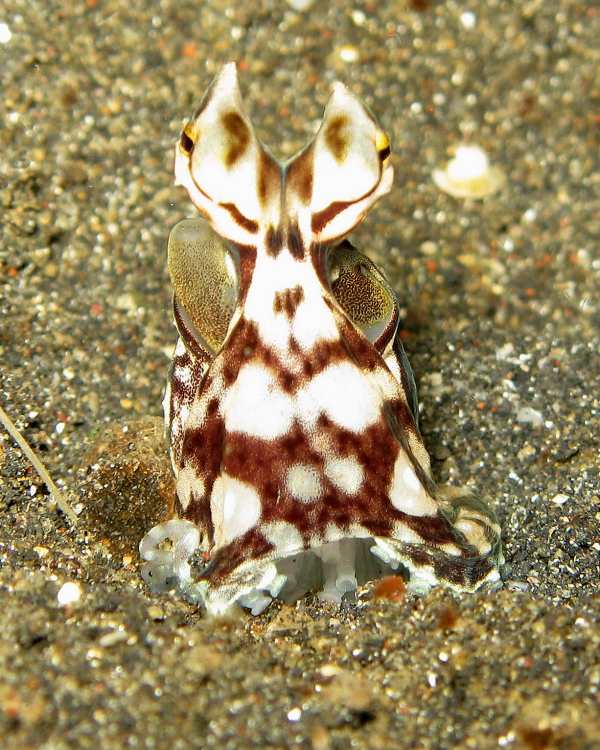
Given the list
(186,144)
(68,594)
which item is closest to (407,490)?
(68,594)

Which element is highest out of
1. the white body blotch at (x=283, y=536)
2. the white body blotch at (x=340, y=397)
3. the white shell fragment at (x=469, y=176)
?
the white shell fragment at (x=469, y=176)

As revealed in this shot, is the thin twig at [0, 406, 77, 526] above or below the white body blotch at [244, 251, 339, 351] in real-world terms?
below

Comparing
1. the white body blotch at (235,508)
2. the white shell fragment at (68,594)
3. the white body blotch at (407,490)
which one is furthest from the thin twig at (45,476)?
the white body blotch at (407,490)

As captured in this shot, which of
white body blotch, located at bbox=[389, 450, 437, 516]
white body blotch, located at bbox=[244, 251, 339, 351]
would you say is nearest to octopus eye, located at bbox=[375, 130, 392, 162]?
white body blotch, located at bbox=[244, 251, 339, 351]

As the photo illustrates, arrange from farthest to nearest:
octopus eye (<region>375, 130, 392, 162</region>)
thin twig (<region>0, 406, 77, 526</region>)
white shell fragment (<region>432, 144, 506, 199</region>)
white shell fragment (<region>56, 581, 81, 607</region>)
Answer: white shell fragment (<region>432, 144, 506, 199</region>) < thin twig (<region>0, 406, 77, 526</region>) < white shell fragment (<region>56, 581, 81, 607</region>) < octopus eye (<region>375, 130, 392, 162</region>)

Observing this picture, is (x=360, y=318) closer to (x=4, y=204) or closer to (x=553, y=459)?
(x=553, y=459)

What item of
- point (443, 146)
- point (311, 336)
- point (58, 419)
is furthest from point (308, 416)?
point (443, 146)

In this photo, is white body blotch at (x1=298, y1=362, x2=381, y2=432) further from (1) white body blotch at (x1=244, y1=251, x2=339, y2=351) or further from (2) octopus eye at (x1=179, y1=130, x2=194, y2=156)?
(2) octopus eye at (x1=179, y1=130, x2=194, y2=156)

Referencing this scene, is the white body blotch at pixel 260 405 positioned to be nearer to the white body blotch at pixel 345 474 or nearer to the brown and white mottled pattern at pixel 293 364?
the brown and white mottled pattern at pixel 293 364
